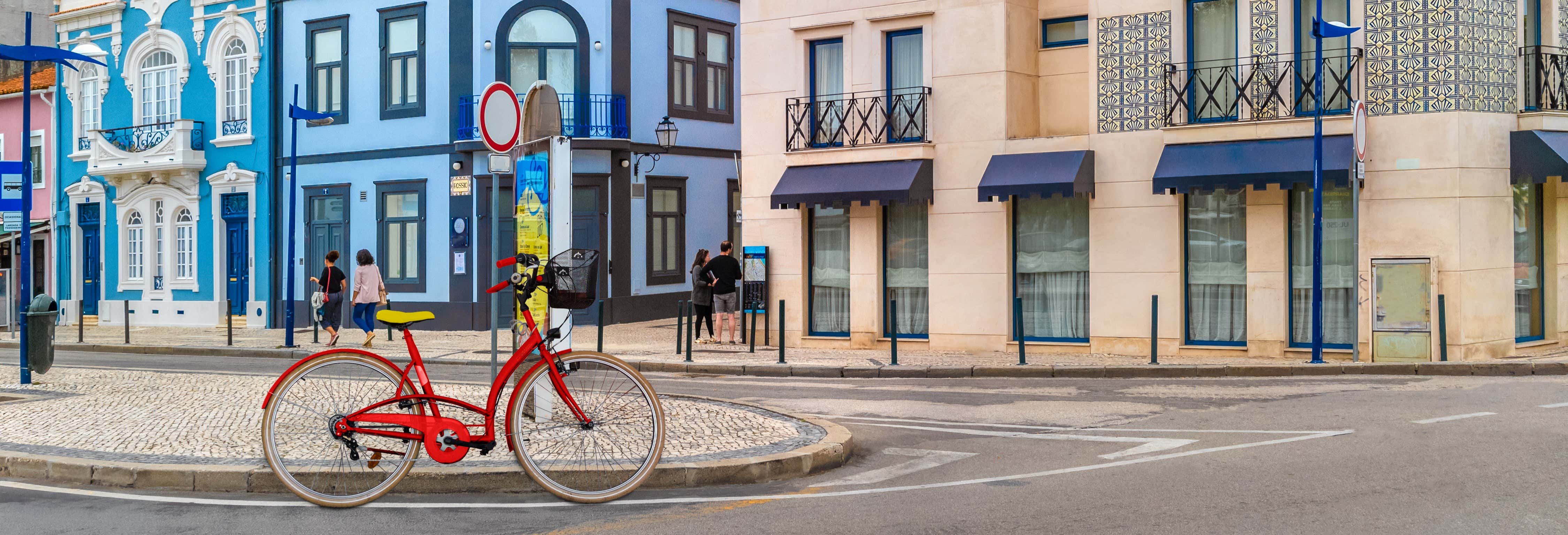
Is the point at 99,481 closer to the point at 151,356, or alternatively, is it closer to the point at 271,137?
the point at 151,356

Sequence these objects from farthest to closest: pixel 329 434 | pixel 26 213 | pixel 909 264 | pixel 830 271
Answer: pixel 830 271, pixel 909 264, pixel 26 213, pixel 329 434

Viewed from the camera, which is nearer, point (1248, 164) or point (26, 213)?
point (26, 213)

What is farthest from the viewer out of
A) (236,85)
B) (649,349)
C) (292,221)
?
(236,85)

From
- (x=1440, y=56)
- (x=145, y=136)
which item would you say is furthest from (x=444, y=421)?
(x=145, y=136)

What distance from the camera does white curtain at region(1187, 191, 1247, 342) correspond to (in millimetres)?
17391

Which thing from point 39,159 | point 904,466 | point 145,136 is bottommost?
point 904,466

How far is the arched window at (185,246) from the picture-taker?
96.9ft

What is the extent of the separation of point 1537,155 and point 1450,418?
723 cm

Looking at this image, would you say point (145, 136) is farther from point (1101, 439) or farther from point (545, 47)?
point (1101, 439)

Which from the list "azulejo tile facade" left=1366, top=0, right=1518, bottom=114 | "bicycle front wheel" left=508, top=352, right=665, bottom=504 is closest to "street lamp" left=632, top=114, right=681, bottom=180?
"azulejo tile facade" left=1366, top=0, right=1518, bottom=114

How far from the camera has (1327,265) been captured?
1683cm

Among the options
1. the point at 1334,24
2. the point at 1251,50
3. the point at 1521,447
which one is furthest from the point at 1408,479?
the point at 1251,50

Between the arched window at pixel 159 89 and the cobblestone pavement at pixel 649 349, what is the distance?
17.3 ft

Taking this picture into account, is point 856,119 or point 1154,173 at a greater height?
point 856,119
